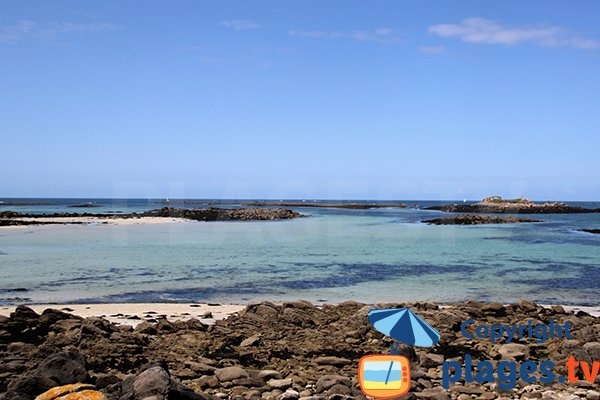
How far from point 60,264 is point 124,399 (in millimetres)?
22190

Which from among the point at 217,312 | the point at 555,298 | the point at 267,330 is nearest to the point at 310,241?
the point at 555,298

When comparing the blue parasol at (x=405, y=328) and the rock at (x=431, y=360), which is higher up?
the blue parasol at (x=405, y=328)

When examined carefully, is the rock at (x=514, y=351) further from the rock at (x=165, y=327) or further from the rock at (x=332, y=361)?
the rock at (x=165, y=327)

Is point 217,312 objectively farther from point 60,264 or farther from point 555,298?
point 60,264

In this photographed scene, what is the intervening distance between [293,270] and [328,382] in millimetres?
17094

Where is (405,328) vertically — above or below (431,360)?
above

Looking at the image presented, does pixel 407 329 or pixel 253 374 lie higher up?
pixel 407 329

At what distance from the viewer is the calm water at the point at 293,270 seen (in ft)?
62.6

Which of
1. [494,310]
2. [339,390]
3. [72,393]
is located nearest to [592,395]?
[339,390]

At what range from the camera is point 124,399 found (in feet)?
21.6

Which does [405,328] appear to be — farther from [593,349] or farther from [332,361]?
[593,349]

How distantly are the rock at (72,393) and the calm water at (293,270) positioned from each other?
1113cm

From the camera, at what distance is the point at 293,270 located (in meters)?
25.4

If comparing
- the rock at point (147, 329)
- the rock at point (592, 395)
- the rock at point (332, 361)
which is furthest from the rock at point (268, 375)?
the rock at point (592, 395)
